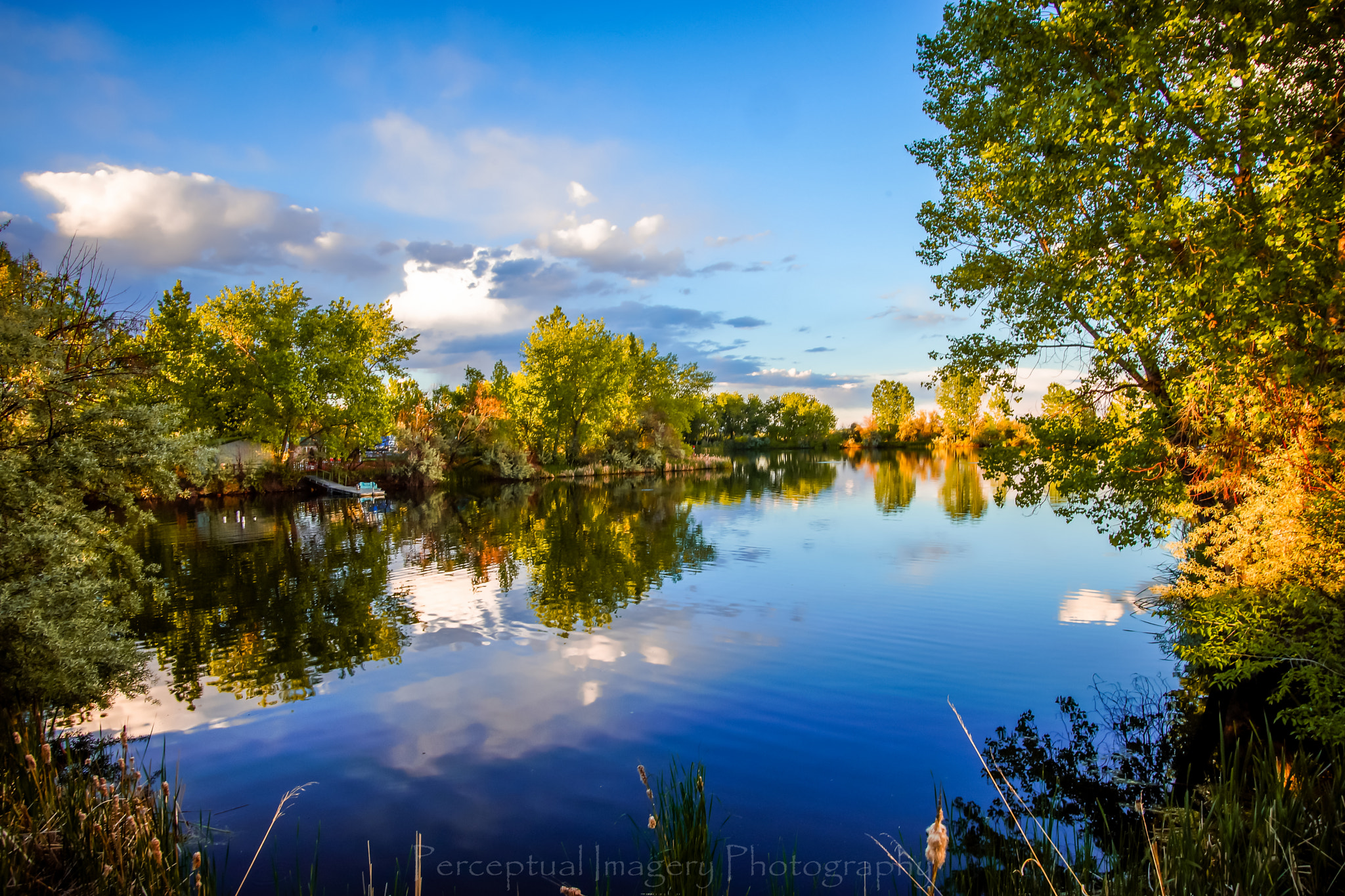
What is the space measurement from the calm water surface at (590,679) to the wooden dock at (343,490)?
63.9 feet

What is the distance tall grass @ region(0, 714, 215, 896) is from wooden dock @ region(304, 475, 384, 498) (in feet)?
138

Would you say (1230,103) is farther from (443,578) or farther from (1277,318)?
(443,578)

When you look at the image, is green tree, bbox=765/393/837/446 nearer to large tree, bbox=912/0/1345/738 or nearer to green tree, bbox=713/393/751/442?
green tree, bbox=713/393/751/442

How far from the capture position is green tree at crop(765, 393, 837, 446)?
160m

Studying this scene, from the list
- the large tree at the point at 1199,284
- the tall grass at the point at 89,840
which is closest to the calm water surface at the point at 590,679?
the tall grass at the point at 89,840

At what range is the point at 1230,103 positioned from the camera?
8.92m

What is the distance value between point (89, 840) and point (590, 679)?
288 inches

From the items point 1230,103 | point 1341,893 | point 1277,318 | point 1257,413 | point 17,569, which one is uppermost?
point 1230,103

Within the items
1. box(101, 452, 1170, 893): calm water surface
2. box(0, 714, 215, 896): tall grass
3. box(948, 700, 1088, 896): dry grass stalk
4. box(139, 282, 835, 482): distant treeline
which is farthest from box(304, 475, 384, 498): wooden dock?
box(948, 700, 1088, 896): dry grass stalk

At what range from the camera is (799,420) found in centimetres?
16238

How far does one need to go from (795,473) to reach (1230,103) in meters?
61.3

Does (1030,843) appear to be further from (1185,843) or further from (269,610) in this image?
(269,610)

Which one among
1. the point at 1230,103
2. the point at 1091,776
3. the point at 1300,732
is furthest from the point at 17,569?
the point at 1230,103

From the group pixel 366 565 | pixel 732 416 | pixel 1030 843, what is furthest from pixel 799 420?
pixel 1030 843
